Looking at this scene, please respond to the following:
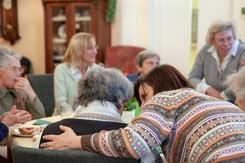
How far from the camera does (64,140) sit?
54.6 inches

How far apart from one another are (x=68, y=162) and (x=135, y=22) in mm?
4159

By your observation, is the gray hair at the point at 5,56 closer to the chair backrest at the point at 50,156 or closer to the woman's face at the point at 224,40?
the chair backrest at the point at 50,156

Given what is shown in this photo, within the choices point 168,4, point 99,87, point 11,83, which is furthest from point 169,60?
point 99,87

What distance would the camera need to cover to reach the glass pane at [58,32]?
5.42 meters

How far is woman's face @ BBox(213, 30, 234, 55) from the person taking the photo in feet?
9.61

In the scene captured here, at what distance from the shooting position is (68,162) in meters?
→ 1.17

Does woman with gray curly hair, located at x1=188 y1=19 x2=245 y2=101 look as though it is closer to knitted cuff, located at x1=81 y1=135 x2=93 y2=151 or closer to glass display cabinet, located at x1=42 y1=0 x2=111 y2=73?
knitted cuff, located at x1=81 y1=135 x2=93 y2=151

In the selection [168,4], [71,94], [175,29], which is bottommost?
[71,94]

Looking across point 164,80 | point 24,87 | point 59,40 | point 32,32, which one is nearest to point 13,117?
point 24,87

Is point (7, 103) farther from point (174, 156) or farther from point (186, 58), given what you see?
point (186, 58)

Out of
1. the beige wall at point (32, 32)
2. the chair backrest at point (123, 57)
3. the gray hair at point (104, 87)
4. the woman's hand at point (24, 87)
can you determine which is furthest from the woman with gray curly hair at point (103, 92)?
the beige wall at point (32, 32)

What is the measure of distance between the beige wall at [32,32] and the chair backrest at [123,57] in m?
1.84

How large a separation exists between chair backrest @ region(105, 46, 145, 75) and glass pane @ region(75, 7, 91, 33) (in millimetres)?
521

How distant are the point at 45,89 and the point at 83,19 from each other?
2.31 m
